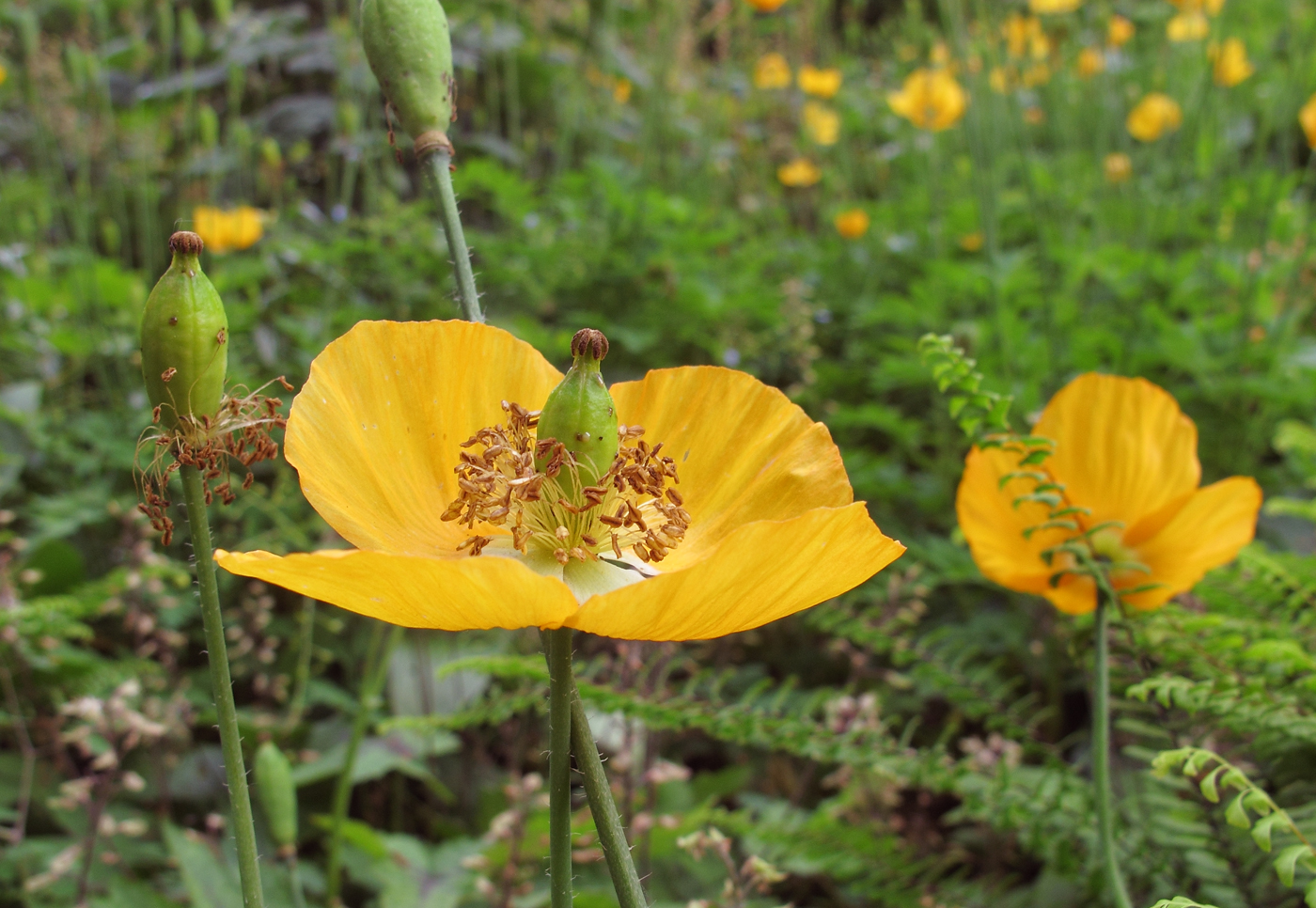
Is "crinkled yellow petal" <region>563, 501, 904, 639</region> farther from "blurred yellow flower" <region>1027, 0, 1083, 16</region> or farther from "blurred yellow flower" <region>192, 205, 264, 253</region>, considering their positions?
"blurred yellow flower" <region>1027, 0, 1083, 16</region>

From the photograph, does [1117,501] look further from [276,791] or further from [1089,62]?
[1089,62]

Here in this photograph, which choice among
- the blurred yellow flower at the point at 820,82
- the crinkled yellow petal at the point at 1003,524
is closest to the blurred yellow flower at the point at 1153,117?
the blurred yellow flower at the point at 820,82

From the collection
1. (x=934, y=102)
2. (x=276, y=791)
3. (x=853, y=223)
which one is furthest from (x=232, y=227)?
(x=276, y=791)

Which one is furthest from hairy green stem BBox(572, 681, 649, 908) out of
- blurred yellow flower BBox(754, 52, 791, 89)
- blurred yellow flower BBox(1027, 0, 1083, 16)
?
blurred yellow flower BBox(754, 52, 791, 89)

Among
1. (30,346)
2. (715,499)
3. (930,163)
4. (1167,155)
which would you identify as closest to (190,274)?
(715,499)

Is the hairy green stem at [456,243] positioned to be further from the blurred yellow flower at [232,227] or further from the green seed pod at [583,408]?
the blurred yellow flower at [232,227]

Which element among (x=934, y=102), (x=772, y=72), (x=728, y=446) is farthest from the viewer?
(x=772, y=72)
